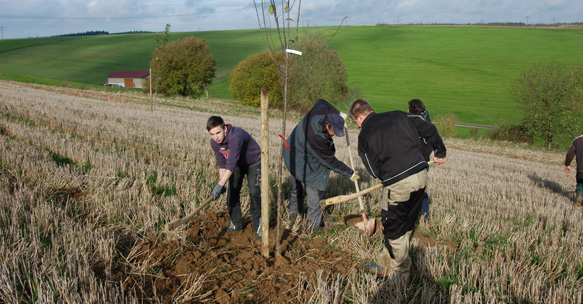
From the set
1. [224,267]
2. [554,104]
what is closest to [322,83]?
[554,104]

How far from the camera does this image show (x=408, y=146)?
3.38 m

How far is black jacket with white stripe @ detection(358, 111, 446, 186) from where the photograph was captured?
11.1 feet

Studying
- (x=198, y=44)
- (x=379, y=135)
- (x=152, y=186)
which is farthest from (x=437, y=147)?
(x=198, y=44)

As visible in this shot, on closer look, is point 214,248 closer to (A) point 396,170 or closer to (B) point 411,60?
(A) point 396,170

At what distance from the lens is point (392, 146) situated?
3.38 m

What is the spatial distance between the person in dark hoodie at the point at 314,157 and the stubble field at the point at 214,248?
1.38 feet

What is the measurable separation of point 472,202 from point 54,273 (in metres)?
6.03

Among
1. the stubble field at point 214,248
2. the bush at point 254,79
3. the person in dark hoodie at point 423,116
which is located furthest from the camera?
the bush at point 254,79

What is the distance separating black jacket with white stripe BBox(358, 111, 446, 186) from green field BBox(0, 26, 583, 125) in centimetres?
3517

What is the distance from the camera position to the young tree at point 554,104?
26.4 meters

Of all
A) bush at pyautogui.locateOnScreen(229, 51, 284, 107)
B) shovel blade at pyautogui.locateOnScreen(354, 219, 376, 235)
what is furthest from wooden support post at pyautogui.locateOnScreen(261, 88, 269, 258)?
bush at pyautogui.locateOnScreen(229, 51, 284, 107)

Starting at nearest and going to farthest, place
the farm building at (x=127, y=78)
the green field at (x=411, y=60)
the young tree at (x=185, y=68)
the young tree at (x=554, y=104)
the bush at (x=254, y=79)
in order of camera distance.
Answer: the young tree at (x=554, y=104) → the green field at (x=411, y=60) → the bush at (x=254, y=79) → the young tree at (x=185, y=68) → the farm building at (x=127, y=78)

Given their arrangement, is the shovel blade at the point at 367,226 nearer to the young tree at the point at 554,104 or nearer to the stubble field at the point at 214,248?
the stubble field at the point at 214,248

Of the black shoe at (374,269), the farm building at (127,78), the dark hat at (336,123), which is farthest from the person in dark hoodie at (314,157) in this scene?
the farm building at (127,78)
